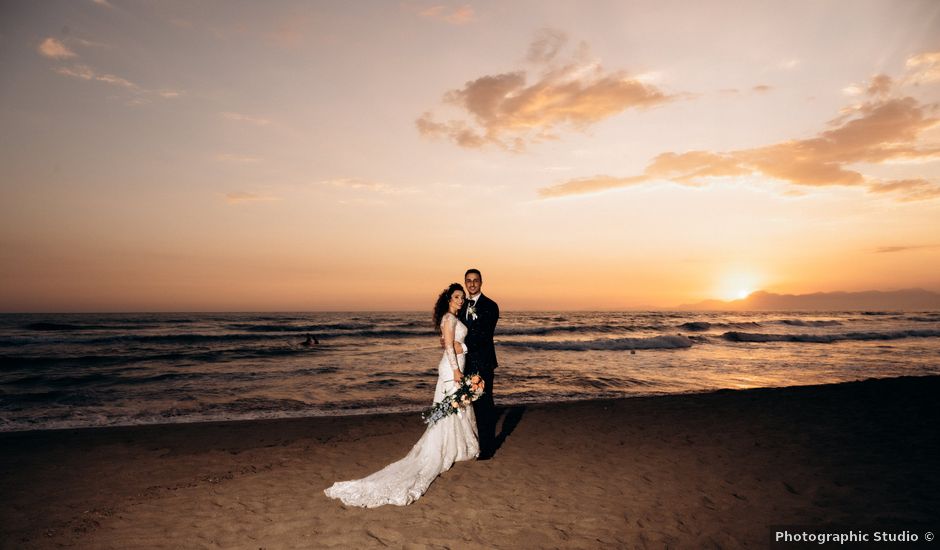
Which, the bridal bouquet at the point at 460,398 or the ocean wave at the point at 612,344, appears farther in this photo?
the ocean wave at the point at 612,344

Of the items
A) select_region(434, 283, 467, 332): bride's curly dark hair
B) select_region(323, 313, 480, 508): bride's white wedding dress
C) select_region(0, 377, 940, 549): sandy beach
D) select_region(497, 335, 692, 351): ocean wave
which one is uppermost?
select_region(434, 283, 467, 332): bride's curly dark hair

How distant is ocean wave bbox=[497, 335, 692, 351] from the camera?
33.0 m

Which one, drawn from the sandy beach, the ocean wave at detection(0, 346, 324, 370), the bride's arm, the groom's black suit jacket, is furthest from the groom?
the ocean wave at detection(0, 346, 324, 370)

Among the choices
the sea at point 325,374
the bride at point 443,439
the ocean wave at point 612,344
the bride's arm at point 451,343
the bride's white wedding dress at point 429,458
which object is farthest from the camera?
the ocean wave at point 612,344

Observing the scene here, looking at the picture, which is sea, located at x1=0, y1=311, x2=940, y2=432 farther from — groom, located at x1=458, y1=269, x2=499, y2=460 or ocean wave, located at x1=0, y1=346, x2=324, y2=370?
groom, located at x1=458, y1=269, x2=499, y2=460

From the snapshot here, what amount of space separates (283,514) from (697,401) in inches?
407

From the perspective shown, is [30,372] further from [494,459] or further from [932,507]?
[932,507]

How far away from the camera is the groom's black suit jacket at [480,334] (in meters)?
7.12

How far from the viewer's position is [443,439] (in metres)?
6.91

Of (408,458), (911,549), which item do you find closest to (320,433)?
(408,458)

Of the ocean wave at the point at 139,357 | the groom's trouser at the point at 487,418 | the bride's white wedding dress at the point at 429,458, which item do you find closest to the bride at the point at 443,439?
the bride's white wedding dress at the point at 429,458

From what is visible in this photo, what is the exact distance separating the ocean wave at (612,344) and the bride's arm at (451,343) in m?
25.9

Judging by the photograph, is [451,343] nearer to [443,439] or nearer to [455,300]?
[455,300]

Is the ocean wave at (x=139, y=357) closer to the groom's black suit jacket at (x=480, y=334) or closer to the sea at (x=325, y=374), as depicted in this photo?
the sea at (x=325, y=374)
